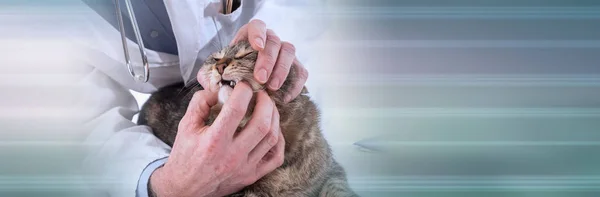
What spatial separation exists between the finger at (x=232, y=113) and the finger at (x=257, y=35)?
0.08 metres

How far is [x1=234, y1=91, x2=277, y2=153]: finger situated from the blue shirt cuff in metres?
0.15

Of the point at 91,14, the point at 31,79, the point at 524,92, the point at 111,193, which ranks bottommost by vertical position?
the point at 111,193

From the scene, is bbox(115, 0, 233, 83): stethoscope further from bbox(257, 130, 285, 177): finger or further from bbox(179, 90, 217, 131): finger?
bbox(257, 130, 285, 177): finger

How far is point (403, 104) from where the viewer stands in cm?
91

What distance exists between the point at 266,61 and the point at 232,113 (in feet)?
0.32

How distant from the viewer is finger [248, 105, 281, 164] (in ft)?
2.69

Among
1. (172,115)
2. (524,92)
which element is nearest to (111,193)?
(172,115)

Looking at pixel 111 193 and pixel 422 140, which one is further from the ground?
pixel 422 140

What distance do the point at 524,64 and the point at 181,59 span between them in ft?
1.76

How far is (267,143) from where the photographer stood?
0.82 metres

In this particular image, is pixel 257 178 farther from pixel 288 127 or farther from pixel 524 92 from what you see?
pixel 524 92

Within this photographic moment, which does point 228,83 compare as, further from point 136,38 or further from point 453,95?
point 453,95

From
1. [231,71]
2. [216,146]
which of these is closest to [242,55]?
[231,71]

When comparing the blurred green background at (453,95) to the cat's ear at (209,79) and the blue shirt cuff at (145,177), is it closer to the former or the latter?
the blue shirt cuff at (145,177)
